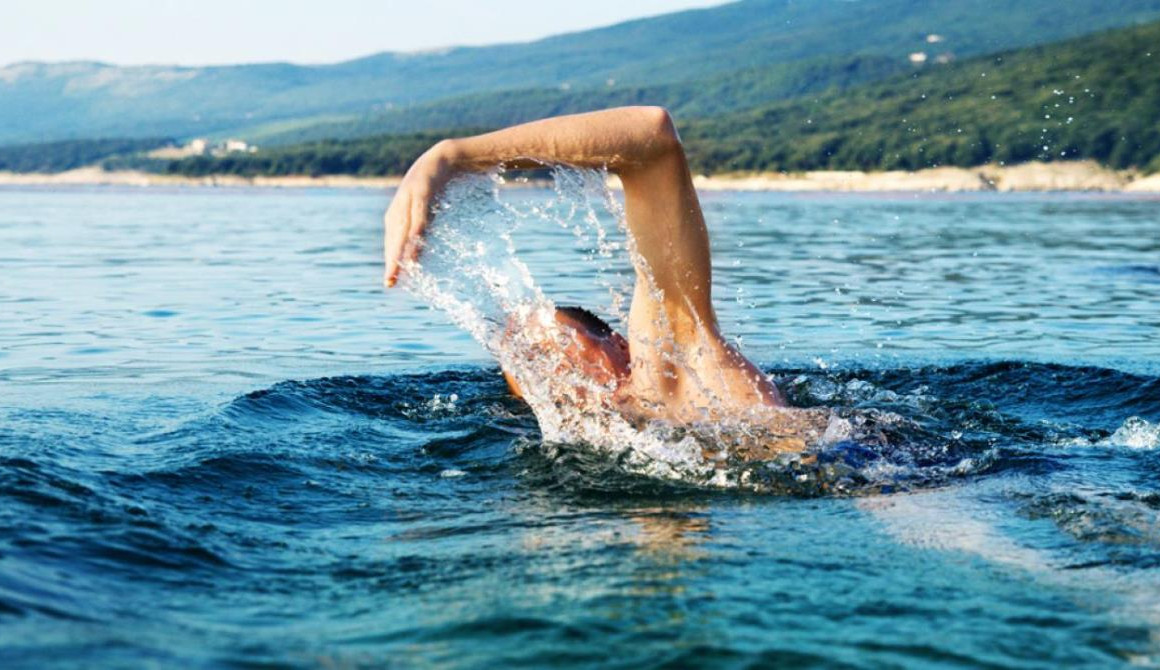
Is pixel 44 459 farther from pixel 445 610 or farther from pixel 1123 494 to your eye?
pixel 1123 494

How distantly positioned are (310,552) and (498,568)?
0.72m

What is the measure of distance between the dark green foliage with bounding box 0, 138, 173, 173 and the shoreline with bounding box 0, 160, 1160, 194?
3482 centimetres

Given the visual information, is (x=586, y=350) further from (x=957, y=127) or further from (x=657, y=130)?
(x=957, y=127)

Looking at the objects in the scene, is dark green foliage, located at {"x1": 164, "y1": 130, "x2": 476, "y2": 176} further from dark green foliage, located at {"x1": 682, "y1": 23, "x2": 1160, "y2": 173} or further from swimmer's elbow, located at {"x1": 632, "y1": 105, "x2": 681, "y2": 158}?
swimmer's elbow, located at {"x1": 632, "y1": 105, "x2": 681, "y2": 158}

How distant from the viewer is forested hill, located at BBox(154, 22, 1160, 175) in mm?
90500

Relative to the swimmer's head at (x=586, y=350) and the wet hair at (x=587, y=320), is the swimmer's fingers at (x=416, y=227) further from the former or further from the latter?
the wet hair at (x=587, y=320)

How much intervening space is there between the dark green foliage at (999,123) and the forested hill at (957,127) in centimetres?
10

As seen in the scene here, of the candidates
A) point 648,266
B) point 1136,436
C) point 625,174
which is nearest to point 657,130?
point 625,174

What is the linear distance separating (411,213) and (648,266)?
1.16 m

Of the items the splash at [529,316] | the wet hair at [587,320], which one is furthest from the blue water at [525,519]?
the wet hair at [587,320]

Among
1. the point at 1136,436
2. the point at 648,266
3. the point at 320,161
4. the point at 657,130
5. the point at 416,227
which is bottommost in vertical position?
the point at 320,161

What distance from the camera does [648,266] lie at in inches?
216

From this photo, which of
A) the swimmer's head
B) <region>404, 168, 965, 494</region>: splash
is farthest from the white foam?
the swimmer's head

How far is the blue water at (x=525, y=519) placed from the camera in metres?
3.63
